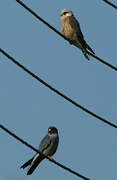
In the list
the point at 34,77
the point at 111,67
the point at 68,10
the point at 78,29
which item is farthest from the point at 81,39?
the point at 34,77

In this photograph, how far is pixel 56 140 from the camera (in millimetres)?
12711

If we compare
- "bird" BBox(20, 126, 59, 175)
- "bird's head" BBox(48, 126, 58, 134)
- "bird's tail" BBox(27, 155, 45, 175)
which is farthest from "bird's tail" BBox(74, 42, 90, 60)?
"bird's head" BBox(48, 126, 58, 134)

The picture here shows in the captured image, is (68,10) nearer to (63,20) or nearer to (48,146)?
(63,20)

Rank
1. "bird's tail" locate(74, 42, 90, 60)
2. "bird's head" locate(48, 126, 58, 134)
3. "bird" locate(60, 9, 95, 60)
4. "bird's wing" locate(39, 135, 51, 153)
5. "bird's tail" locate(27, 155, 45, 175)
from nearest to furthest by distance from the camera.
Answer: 1. "bird's tail" locate(74, 42, 90, 60)
2. "bird's tail" locate(27, 155, 45, 175)
3. "bird" locate(60, 9, 95, 60)
4. "bird's wing" locate(39, 135, 51, 153)
5. "bird's head" locate(48, 126, 58, 134)

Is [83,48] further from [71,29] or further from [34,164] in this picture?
[34,164]

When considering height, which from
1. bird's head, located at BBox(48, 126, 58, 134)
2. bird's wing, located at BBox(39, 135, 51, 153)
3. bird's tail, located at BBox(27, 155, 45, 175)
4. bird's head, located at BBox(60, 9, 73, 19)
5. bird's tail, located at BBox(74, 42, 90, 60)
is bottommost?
bird's tail, located at BBox(27, 155, 45, 175)

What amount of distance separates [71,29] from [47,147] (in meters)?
1.73

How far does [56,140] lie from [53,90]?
5750 millimetres

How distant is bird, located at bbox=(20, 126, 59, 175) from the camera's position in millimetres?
11750

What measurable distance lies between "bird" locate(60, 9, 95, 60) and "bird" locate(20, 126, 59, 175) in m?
1.59

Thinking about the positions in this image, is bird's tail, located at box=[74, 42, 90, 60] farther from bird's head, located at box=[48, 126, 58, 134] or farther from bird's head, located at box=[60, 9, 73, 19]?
bird's head, located at box=[48, 126, 58, 134]

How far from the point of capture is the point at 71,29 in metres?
12.3


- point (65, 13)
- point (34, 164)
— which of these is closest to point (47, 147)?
point (34, 164)

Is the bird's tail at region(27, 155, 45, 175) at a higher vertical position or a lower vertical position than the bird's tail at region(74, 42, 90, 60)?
lower
